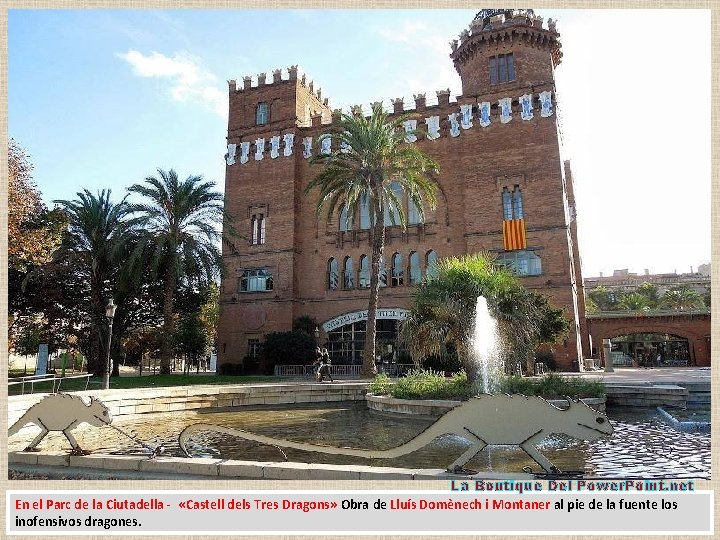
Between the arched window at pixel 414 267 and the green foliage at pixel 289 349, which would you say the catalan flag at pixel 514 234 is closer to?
the arched window at pixel 414 267

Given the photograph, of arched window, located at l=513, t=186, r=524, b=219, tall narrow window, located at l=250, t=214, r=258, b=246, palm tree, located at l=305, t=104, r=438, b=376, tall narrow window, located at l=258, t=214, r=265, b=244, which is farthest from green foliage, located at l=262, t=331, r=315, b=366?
arched window, located at l=513, t=186, r=524, b=219

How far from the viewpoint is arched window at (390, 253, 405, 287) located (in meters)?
32.1

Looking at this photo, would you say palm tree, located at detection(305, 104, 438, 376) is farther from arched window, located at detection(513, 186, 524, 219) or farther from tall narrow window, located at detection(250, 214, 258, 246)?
tall narrow window, located at detection(250, 214, 258, 246)

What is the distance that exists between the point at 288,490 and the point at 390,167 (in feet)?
69.4

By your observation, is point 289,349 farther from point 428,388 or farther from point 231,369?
point 428,388

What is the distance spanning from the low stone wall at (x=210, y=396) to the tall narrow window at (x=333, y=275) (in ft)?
52.8

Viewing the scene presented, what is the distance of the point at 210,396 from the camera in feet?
51.2

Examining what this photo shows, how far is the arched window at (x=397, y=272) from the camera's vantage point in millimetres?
Result: 32125

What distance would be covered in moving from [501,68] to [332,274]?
618 inches

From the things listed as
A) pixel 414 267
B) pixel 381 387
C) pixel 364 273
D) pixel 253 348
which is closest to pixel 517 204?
pixel 414 267

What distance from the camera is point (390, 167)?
79.8ft

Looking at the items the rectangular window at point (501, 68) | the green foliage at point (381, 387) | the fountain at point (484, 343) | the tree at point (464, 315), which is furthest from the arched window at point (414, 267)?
the fountain at point (484, 343)

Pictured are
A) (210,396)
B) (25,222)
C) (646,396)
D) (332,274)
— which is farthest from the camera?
(332,274)

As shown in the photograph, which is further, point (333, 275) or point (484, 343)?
point (333, 275)
